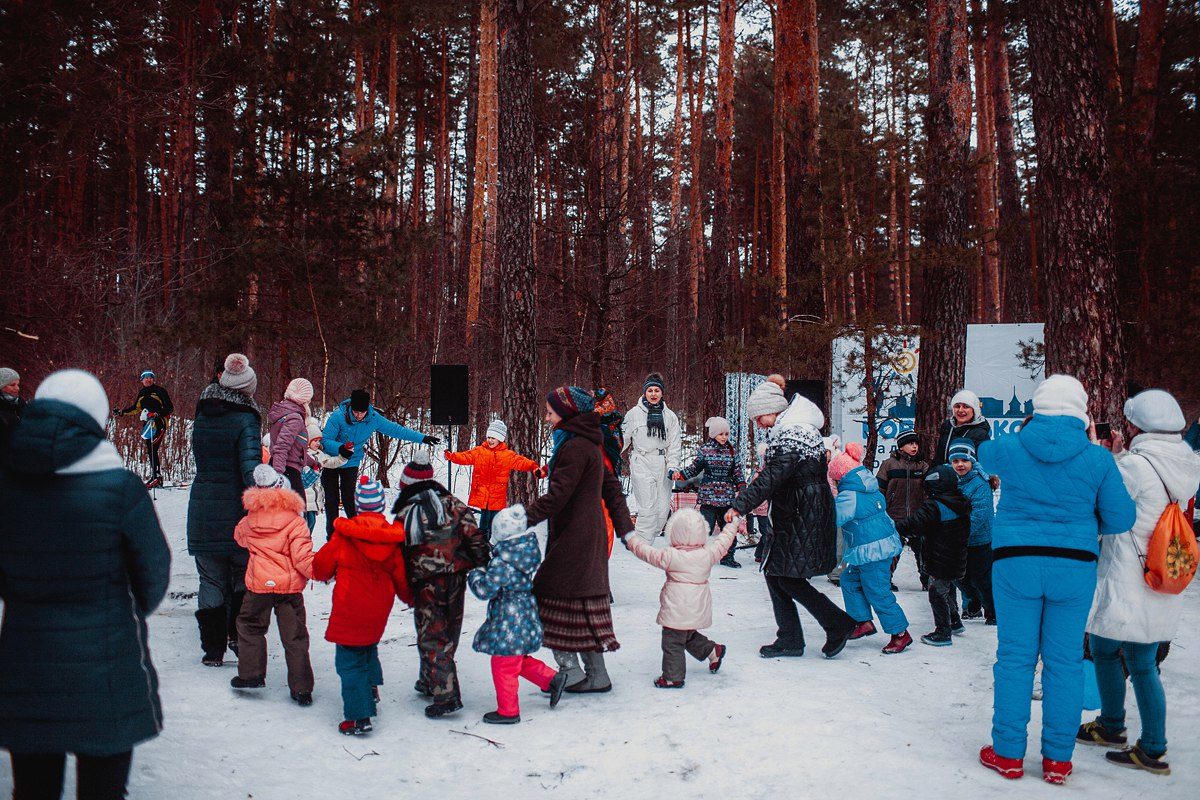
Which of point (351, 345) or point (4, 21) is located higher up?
point (4, 21)

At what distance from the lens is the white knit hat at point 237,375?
5.40 meters

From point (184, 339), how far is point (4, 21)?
552cm

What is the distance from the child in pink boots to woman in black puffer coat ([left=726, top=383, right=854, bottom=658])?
439 mm

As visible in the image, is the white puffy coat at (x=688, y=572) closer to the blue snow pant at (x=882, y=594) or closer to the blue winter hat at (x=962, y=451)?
the blue snow pant at (x=882, y=594)

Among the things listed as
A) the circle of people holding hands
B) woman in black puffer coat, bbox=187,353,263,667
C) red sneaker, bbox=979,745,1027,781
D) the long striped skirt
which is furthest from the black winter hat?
woman in black puffer coat, bbox=187,353,263,667

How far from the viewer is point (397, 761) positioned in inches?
163

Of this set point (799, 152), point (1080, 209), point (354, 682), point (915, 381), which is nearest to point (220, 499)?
point (354, 682)

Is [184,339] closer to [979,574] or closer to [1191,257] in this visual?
[979,574]

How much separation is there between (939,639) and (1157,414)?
2.76 metres

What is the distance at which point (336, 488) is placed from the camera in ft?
30.3

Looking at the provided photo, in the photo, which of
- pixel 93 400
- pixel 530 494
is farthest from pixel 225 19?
pixel 93 400

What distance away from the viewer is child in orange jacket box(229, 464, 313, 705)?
4750mm

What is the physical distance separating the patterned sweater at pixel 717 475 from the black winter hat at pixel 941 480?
9.86ft

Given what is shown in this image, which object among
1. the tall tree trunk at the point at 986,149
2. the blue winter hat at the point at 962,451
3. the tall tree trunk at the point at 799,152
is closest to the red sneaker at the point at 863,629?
the blue winter hat at the point at 962,451
